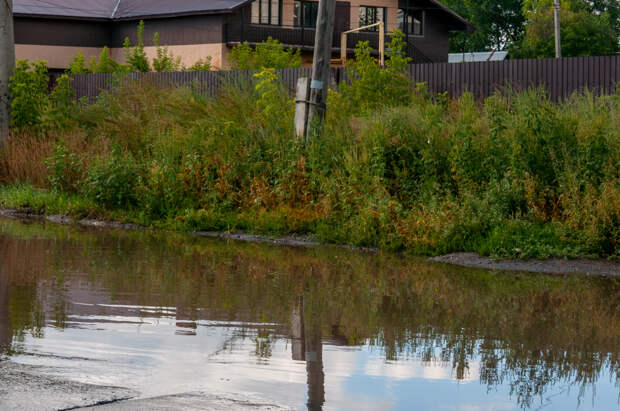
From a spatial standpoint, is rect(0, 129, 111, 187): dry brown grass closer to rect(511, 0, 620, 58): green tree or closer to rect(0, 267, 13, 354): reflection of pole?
rect(0, 267, 13, 354): reflection of pole

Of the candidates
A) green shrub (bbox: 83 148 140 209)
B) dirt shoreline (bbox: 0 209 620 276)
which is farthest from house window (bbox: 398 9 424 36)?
dirt shoreline (bbox: 0 209 620 276)

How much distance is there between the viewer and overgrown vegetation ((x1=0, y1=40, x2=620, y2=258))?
1242 cm

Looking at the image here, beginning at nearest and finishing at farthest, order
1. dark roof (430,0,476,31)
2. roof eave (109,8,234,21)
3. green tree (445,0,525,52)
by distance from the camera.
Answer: roof eave (109,8,234,21) < dark roof (430,0,476,31) < green tree (445,0,525,52)

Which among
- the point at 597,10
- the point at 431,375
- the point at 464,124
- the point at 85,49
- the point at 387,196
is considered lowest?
the point at 431,375

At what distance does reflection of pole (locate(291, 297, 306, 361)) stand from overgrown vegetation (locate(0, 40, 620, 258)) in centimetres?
409

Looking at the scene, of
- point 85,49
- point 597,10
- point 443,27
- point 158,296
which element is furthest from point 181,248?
point 597,10

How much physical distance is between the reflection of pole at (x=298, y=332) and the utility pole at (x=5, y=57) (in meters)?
14.7

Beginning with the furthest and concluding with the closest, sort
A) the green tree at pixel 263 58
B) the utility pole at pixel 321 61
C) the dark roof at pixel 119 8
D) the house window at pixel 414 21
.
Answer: the house window at pixel 414 21 → the dark roof at pixel 119 8 → the green tree at pixel 263 58 → the utility pole at pixel 321 61

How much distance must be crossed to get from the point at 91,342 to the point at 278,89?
11.6 metres

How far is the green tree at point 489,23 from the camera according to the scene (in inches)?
3073

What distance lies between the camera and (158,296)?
364 inches

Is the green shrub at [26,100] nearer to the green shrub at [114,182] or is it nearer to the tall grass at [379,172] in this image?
the tall grass at [379,172]

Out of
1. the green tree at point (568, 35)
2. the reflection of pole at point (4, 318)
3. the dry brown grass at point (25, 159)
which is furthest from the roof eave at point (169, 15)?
the reflection of pole at point (4, 318)

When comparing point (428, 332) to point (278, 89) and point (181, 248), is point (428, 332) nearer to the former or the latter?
point (181, 248)
